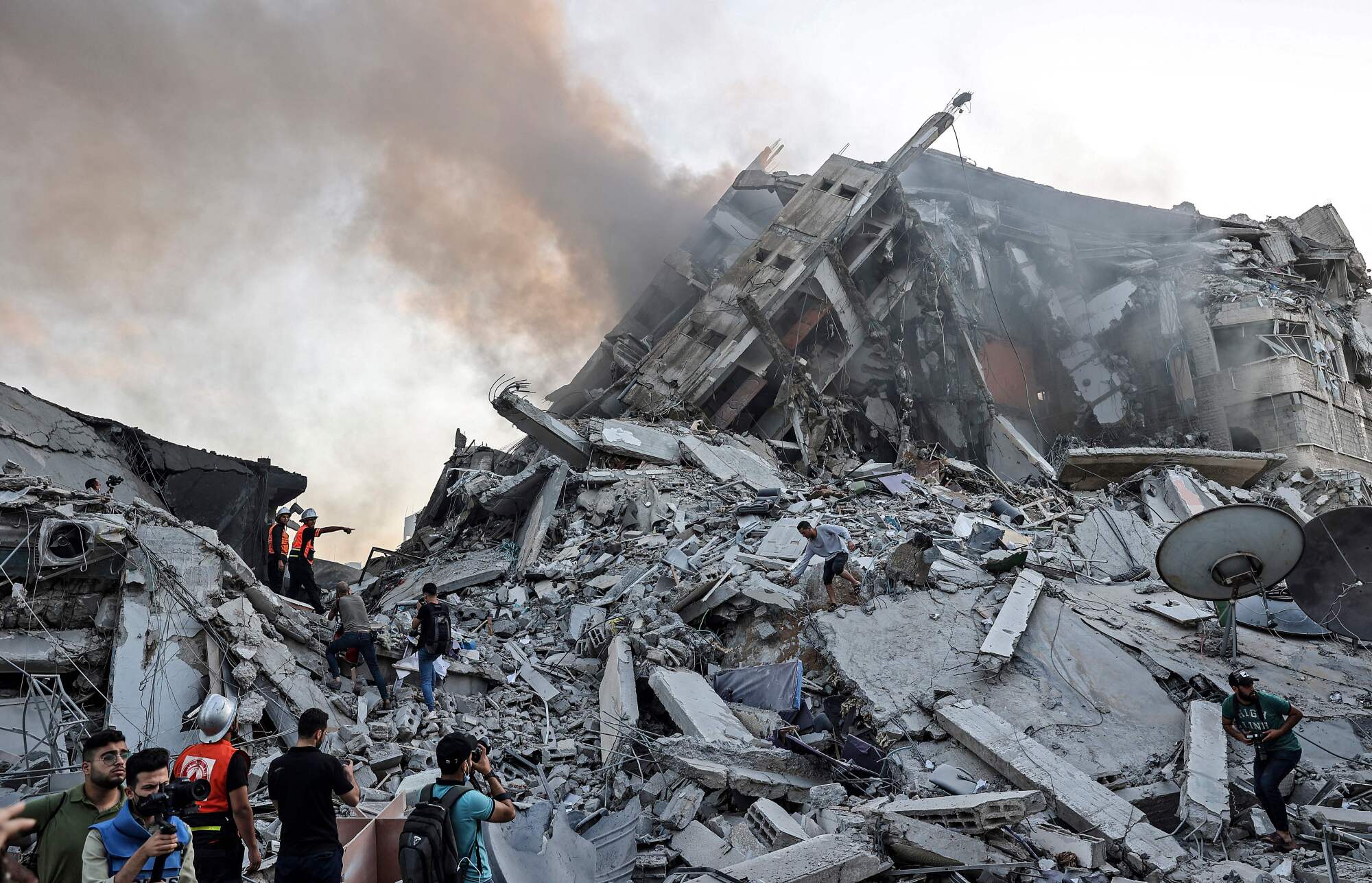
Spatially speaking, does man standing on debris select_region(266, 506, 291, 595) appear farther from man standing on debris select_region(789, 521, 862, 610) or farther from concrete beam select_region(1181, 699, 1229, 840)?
concrete beam select_region(1181, 699, 1229, 840)

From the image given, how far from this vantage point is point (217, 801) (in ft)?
9.98

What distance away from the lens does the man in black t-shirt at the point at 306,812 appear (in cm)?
301

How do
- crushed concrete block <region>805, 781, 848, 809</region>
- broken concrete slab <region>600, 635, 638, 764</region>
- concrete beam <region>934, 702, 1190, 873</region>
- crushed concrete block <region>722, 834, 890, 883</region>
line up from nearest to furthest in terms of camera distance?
1. crushed concrete block <region>722, 834, 890, 883</region>
2. concrete beam <region>934, 702, 1190, 873</region>
3. crushed concrete block <region>805, 781, 848, 809</region>
4. broken concrete slab <region>600, 635, 638, 764</region>

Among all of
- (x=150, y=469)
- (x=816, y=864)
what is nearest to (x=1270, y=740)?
(x=816, y=864)

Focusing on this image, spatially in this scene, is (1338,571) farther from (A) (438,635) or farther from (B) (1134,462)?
(B) (1134,462)

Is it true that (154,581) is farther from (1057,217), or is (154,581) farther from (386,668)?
(1057,217)

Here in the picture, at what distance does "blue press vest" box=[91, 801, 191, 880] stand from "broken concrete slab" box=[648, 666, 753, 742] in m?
3.63

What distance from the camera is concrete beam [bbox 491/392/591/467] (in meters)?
12.0

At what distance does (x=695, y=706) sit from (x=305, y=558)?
430 centimetres

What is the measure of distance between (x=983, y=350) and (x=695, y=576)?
1448cm

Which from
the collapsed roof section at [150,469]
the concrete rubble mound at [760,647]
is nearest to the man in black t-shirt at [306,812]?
the concrete rubble mound at [760,647]

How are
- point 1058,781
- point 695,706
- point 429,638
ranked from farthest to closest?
point 429,638
point 695,706
point 1058,781

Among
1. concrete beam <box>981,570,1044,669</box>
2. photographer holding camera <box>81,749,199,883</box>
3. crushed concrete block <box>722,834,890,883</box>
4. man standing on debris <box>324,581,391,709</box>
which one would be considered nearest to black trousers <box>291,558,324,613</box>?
man standing on debris <box>324,581,391,709</box>

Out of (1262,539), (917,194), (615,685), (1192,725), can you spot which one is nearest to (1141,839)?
(1192,725)
